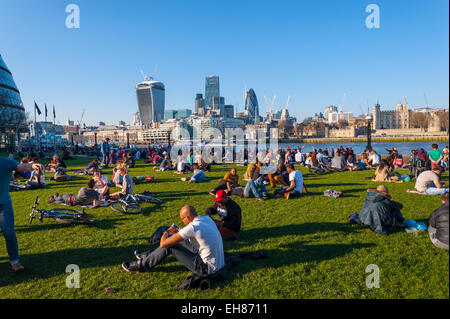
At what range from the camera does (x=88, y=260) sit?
4.98 metres

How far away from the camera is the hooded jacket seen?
586 cm

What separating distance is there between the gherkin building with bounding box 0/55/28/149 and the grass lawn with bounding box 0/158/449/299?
58.4m

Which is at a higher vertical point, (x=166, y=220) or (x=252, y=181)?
(x=252, y=181)

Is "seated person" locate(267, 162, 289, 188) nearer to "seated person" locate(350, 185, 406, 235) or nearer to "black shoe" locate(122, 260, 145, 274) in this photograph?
"seated person" locate(350, 185, 406, 235)

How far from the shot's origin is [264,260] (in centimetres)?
485

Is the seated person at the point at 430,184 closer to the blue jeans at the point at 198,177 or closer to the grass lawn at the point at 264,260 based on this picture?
the grass lawn at the point at 264,260

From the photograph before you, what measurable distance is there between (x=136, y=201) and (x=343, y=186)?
814 centimetres

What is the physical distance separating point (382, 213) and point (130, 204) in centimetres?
641

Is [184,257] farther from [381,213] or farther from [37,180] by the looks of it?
[37,180]

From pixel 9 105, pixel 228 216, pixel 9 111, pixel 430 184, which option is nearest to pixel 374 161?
pixel 430 184

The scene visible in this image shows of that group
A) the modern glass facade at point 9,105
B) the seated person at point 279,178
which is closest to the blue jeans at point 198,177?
the seated person at point 279,178
